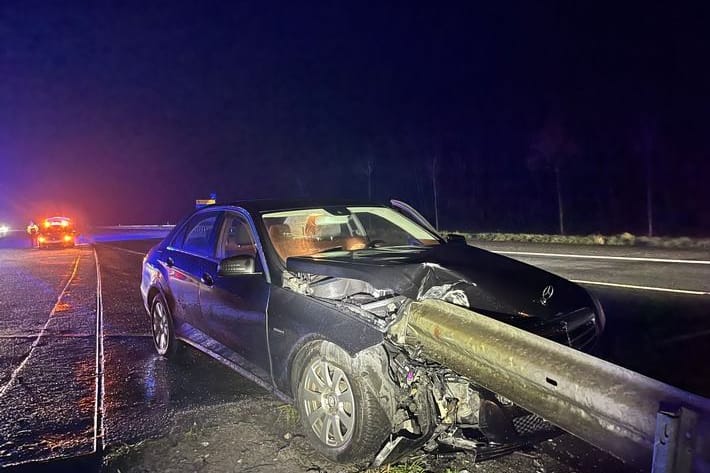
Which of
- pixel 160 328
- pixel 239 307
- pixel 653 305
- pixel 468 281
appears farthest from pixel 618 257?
pixel 239 307

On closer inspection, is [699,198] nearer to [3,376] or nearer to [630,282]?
[630,282]

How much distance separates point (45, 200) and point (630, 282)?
379 feet

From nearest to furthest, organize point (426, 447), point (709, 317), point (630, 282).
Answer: point (426, 447), point (709, 317), point (630, 282)

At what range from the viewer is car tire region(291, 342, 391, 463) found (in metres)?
2.96

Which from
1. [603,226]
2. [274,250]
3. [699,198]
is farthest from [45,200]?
[274,250]

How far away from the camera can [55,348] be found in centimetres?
602

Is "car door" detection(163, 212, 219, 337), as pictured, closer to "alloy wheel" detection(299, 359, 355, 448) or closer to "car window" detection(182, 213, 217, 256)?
"car window" detection(182, 213, 217, 256)

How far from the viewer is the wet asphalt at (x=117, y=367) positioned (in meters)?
3.79

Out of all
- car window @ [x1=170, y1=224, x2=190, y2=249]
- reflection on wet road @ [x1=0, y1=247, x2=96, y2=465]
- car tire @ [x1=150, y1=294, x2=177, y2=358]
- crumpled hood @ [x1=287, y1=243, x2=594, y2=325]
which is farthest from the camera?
car window @ [x1=170, y1=224, x2=190, y2=249]

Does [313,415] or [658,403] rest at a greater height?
[658,403]

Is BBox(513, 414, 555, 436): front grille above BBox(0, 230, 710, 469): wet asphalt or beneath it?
above

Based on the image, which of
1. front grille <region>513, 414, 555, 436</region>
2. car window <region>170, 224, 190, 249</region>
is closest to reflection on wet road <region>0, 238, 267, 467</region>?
car window <region>170, 224, 190, 249</region>

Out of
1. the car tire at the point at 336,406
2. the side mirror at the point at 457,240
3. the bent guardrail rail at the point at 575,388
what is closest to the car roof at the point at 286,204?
the side mirror at the point at 457,240

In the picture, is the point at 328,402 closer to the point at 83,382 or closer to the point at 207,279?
the point at 207,279
